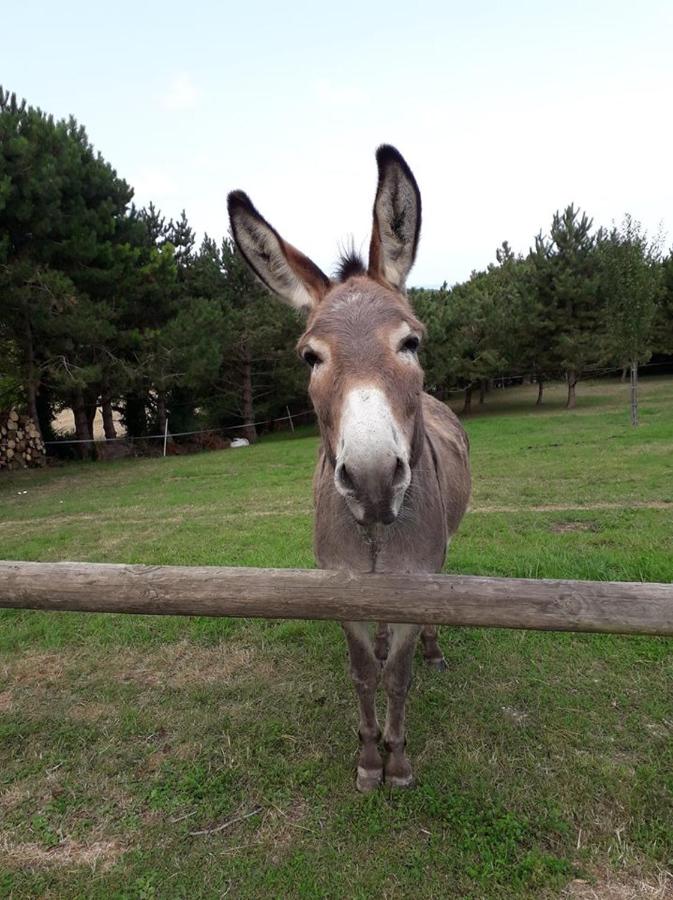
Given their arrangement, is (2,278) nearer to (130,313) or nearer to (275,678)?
(130,313)

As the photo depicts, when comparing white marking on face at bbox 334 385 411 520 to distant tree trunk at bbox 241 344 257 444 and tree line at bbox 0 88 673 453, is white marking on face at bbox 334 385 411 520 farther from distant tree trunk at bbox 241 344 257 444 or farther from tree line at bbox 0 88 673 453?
distant tree trunk at bbox 241 344 257 444

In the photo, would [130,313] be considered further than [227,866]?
Yes

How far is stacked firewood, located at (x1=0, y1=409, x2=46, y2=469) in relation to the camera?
17.6 meters

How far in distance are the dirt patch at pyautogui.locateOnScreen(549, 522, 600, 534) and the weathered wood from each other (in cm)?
508

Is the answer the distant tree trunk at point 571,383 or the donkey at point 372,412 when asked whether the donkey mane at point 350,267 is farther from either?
the distant tree trunk at point 571,383

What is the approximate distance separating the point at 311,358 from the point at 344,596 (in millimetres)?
1076

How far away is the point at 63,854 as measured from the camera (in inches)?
101

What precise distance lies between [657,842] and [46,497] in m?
13.4

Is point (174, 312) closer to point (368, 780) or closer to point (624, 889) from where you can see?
point (368, 780)

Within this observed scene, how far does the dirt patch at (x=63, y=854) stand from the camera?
2.51m

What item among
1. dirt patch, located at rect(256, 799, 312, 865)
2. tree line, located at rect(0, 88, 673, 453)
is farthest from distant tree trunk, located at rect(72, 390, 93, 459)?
dirt patch, located at rect(256, 799, 312, 865)

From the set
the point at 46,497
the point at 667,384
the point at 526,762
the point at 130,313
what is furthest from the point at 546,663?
the point at 667,384

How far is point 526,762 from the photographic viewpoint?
2982 millimetres

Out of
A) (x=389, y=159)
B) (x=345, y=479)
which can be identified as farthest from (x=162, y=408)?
(x=345, y=479)
